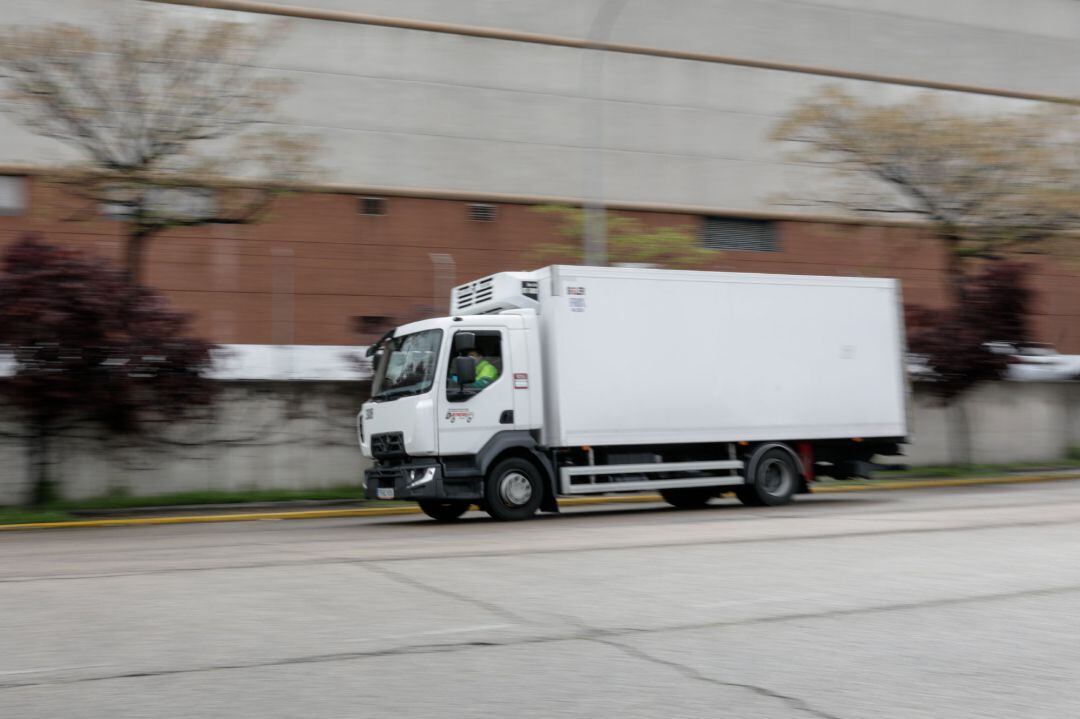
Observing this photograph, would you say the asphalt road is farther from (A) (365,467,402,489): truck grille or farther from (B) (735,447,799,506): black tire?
(B) (735,447,799,506): black tire

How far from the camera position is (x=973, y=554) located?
31.9 feet

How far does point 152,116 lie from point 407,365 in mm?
7229

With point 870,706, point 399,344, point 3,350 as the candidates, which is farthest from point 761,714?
point 3,350

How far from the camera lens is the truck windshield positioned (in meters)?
14.3

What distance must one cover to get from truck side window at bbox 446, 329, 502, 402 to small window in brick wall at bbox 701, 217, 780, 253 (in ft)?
58.2

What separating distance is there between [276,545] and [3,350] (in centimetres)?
713

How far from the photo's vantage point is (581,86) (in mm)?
29984

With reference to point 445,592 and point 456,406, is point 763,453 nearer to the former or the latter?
point 456,406

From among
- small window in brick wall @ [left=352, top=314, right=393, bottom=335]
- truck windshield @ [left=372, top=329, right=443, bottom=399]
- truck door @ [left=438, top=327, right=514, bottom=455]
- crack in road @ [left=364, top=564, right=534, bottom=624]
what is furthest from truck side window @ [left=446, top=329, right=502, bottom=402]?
small window in brick wall @ [left=352, top=314, right=393, bottom=335]

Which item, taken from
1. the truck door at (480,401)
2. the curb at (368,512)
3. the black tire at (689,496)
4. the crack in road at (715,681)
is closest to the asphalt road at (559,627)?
the crack in road at (715,681)

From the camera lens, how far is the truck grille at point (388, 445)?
14305 mm

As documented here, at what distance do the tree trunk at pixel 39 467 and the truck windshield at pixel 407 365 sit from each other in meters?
6.14

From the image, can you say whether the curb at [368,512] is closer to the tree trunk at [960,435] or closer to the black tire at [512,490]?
the tree trunk at [960,435]

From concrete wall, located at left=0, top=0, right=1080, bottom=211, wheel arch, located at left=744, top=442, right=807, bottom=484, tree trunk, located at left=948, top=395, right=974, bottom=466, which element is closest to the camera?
wheel arch, located at left=744, top=442, right=807, bottom=484
